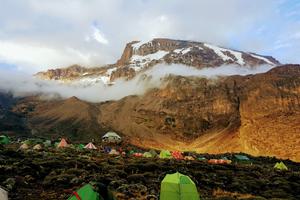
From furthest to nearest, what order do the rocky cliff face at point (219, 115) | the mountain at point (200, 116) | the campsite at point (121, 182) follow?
the mountain at point (200, 116) < the rocky cliff face at point (219, 115) < the campsite at point (121, 182)

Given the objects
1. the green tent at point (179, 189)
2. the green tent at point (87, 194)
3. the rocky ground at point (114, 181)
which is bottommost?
the rocky ground at point (114, 181)

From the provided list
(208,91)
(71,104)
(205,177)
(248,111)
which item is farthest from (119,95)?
(205,177)

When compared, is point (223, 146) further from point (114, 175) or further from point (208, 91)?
point (114, 175)

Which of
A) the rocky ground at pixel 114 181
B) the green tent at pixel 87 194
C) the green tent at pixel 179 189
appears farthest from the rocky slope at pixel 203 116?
the green tent at pixel 87 194

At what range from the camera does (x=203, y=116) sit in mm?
129000

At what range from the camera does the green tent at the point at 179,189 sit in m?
15.7

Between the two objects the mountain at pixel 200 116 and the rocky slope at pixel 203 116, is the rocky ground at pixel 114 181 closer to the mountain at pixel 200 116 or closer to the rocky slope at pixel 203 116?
the mountain at pixel 200 116

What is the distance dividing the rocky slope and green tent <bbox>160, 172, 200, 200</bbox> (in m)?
77.7

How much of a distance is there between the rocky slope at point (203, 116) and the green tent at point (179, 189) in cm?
7772

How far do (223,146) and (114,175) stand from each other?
80.6 metres

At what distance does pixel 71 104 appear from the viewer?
157 metres

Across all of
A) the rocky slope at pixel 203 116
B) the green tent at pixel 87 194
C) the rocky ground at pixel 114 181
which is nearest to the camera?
the green tent at pixel 87 194

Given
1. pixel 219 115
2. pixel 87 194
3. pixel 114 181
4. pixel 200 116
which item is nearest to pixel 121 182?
pixel 114 181

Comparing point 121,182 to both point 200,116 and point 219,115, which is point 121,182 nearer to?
point 219,115
